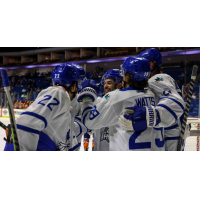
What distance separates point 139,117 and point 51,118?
58 centimetres

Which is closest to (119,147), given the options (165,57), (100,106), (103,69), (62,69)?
(100,106)

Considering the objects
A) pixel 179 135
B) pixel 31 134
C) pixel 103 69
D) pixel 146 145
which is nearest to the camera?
pixel 31 134

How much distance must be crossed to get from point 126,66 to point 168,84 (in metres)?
0.41

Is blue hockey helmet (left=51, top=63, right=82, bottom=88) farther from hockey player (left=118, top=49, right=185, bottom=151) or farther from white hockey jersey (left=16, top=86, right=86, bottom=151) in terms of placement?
hockey player (left=118, top=49, right=185, bottom=151)

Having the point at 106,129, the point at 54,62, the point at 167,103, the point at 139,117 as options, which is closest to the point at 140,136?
the point at 139,117

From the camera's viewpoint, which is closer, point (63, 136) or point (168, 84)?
point (63, 136)

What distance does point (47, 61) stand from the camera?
1709 cm

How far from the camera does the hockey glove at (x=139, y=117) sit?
1.40 m

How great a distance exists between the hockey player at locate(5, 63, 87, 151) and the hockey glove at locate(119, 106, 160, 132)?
0.42 m

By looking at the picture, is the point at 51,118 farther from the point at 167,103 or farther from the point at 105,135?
the point at 105,135

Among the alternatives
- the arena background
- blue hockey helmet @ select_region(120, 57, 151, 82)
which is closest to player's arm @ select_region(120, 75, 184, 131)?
blue hockey helmet @ select_region(120, 57, 151, 82)

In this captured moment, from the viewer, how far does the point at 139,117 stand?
4.57 ft

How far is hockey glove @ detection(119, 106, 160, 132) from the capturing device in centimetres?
140

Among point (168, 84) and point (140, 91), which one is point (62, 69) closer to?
point (140, 91)
